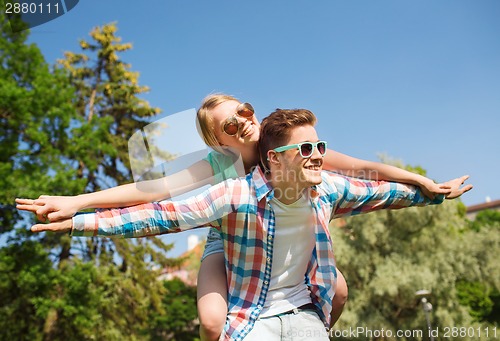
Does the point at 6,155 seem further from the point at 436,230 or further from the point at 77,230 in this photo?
the point at 436,230

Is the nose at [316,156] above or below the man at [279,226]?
above

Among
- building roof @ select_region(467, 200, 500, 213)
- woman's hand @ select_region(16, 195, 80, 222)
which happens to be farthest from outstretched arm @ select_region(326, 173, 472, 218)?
building roof @ select_region(467, 200, 500, 213)

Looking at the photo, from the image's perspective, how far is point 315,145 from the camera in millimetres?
2594

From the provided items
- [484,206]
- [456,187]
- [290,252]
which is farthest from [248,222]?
[484,206]

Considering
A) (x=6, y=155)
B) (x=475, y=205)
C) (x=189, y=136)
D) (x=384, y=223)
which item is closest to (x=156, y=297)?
(x=6, y=155)

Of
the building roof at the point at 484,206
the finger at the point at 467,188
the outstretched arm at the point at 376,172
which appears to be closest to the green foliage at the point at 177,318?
the outstretched arm at the point at 376,172

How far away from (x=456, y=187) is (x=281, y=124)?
1.24 meters

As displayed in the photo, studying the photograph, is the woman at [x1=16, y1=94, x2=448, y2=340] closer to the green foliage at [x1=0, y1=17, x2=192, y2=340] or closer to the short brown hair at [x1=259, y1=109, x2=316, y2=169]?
the short brown hair at [x1=259, y1=109, x2=316, y2=169]

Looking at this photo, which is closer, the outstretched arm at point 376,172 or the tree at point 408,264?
the outstretched arm at point 376,172

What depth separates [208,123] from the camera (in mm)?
3041

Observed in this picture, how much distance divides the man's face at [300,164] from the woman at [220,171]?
35 centimetres

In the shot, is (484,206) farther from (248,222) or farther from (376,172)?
(248,222)

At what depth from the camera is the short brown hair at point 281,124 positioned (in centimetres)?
269

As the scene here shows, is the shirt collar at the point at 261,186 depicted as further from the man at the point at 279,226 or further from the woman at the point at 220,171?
the woman at the point at 220,171
